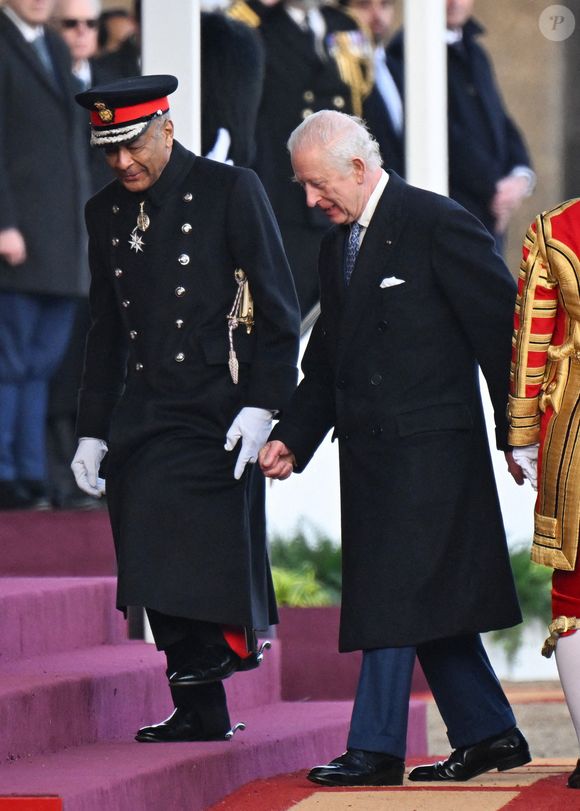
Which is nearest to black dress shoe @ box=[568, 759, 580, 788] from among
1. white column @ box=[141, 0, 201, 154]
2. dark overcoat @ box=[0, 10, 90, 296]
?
white column @ box=[141, 0, 201, 154]

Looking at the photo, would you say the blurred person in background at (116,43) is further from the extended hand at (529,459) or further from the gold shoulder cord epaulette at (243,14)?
the extended hand at (529,459)

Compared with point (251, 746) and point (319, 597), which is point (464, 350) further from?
point (319, 597)

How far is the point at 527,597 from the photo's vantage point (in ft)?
28.5

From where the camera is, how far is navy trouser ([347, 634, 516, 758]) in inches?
159

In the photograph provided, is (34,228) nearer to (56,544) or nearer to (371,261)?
(56,544)

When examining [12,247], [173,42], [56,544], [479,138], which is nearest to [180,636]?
[56,544]

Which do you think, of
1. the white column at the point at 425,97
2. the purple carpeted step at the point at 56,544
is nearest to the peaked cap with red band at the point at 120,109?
the purple carpeted step at the point at 56,544

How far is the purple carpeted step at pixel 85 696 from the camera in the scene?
421 centimetres

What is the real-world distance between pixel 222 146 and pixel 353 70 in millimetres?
1094

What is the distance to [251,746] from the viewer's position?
449 centimetres

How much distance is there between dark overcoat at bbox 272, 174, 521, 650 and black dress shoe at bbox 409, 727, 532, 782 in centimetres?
28

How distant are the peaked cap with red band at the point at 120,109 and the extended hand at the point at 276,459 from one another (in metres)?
0.78

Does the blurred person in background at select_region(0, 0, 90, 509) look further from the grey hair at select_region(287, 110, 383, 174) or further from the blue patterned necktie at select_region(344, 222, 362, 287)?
the grey hair at select_region(287, 110, 383, 174)

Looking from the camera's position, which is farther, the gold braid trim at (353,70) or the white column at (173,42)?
the gold braid trim at (353,70)
